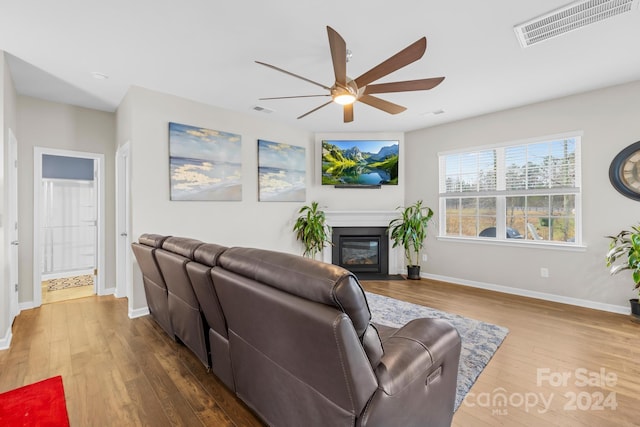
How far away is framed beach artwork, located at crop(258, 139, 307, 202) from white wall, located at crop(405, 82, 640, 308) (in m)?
2.59

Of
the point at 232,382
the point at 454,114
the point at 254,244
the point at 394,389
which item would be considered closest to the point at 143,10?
the point at 232,382

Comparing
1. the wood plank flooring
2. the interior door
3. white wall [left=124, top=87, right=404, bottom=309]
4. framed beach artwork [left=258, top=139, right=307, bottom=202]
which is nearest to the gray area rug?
the wood plank flooring

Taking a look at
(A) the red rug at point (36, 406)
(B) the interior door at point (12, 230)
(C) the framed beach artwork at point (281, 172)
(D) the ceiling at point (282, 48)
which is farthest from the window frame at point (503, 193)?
(B) the interior door at point (12, 230)

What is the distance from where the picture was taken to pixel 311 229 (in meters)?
5.16

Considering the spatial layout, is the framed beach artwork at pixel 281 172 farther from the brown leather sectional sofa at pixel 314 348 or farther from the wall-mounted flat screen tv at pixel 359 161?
the brown leather sectional sofa at pixel 314 348

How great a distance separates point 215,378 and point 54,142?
3.97 m

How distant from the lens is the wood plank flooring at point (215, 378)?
1804 mm

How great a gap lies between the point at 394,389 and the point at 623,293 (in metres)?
4.07

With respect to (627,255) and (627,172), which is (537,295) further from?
(627,172)

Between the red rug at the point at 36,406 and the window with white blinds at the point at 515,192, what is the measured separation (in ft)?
16.9

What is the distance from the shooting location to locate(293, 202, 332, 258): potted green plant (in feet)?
17.0

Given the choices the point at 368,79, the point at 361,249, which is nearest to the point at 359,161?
the point at 361,249

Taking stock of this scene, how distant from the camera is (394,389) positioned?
3.77 feet

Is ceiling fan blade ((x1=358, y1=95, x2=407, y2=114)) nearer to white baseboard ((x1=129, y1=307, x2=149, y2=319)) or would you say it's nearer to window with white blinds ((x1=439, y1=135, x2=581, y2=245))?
window with white blinds ((x1=439, y1=135, x2=581, y2=245))
